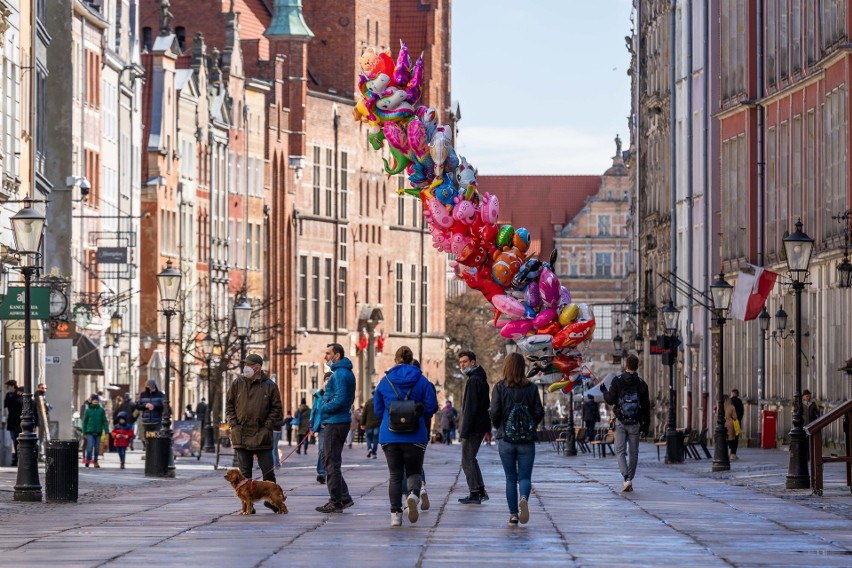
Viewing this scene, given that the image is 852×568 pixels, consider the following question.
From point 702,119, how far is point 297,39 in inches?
1910

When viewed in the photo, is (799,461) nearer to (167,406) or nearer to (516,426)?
(516,426)

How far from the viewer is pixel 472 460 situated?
79.2 feet

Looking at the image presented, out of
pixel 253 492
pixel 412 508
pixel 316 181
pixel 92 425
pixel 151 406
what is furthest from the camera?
pixel 316 181

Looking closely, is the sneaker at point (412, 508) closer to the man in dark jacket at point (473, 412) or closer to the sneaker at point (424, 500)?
the man in dark jacket at point (473, 412)

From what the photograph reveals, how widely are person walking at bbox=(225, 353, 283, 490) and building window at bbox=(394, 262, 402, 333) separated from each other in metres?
95.9

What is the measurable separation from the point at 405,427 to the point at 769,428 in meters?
28.9

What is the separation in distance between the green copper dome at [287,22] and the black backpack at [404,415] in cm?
8701

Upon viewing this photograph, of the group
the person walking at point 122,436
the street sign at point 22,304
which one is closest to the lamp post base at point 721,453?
the street sign at point 22,304

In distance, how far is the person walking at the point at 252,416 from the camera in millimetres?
23469

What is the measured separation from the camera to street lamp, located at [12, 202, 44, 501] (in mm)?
26719

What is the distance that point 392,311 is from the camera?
391 ft

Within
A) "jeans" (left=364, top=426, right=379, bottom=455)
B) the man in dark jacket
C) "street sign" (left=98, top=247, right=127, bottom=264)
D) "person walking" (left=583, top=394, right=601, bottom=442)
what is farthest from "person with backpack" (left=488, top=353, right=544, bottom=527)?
"person walking" (left=583, top=394, right=601, bottom=442)

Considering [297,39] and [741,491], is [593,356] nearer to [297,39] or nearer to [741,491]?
[297,39]

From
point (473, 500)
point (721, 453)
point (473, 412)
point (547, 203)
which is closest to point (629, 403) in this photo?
point (473, 500)
